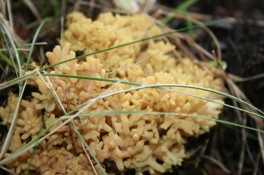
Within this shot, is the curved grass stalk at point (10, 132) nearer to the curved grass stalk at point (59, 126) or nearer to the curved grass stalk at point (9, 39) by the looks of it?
the curved grass stalk at point (59, 126)

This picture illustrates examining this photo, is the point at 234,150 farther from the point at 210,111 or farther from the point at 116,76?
the point at 116,76

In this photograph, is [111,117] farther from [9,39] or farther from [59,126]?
[9,39]

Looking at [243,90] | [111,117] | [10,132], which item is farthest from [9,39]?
[243,90]

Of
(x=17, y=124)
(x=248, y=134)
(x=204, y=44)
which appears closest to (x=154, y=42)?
(x=204, y=44)

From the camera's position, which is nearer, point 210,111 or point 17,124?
point 17,124

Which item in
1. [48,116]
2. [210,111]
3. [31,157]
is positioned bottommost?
[210,111]

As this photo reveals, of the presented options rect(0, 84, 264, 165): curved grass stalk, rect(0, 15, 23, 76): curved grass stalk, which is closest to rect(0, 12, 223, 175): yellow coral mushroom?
rect(0, 84, 264, 165): curved grass stalk

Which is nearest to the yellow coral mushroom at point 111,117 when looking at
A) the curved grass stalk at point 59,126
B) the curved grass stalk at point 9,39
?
the curved grass stalk at point 59,126

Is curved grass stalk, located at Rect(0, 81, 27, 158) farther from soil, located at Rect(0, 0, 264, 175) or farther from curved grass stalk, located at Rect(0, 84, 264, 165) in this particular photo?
soil, located at Rect(0, 0, 264, 175)
